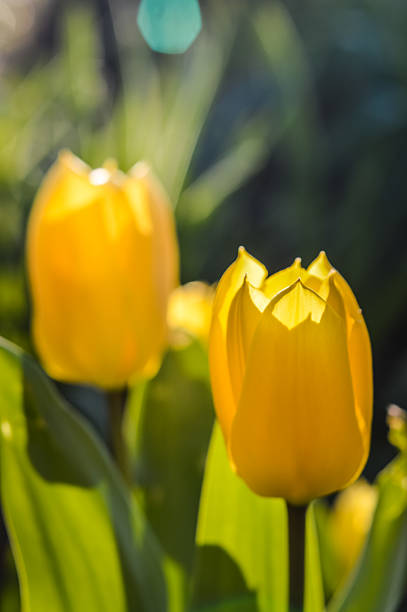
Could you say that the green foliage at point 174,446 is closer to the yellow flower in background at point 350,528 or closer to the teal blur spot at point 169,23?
the yellow flower in background at point 350,528

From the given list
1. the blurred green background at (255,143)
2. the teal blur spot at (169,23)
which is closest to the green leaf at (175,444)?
the blurred green background at (255,143)

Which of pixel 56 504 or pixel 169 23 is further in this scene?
pixel 169 23

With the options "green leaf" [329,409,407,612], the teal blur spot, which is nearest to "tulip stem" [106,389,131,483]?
"green leaf" [329,409,407,612]

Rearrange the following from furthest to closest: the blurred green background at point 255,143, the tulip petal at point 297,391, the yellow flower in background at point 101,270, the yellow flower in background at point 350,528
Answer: the blurred green background at point 255,143, the yellow flower in background at point 350,528, the yellow flower in background at point 101,270, the tulip petal at point 297,391

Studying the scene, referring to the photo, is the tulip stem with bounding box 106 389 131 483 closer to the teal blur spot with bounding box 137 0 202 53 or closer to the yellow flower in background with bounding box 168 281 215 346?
the yellow flower in background with bounding box 168 281 215 346

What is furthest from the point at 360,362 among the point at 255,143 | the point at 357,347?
the point at 255,143

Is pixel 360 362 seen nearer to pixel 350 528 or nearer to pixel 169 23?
pixel 350 528
